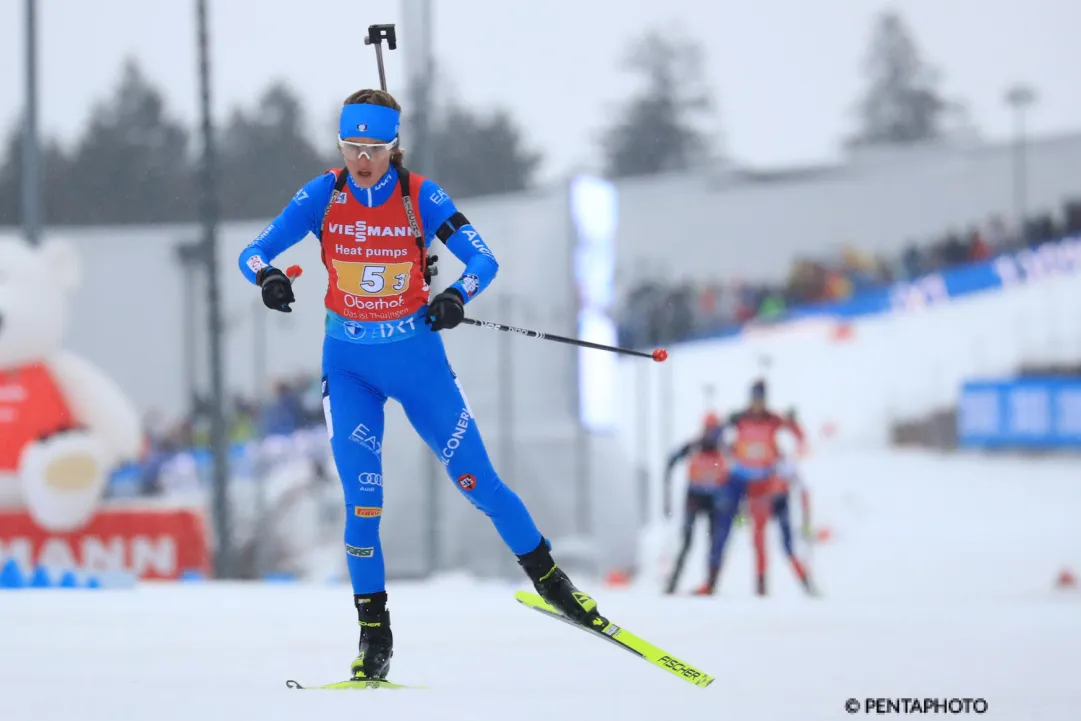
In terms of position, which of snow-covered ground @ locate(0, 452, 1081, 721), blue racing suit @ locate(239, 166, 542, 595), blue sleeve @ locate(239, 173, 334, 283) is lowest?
snow-covered ground @ locate(0, 452, 1081, 721)

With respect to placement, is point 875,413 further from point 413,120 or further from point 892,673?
point 892,673

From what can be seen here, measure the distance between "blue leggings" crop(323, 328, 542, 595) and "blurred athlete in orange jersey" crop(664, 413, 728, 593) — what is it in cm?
616

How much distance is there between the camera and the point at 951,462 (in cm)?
2045

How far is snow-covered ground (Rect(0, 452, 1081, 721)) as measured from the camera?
4.75m

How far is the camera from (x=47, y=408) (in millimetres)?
11203

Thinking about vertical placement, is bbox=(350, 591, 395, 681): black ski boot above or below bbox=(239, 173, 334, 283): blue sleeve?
below

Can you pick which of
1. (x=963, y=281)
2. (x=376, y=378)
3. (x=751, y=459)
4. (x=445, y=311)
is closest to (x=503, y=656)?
(x=376, y=378)

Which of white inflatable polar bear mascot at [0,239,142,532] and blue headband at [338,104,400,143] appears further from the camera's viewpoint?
white inflatable polar bear mascot at [0,239,142,532]

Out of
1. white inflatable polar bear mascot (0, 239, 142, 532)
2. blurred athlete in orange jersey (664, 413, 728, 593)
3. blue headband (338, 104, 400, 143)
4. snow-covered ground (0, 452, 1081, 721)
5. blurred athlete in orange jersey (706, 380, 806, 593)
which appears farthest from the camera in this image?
blurred athlete in orange jersey (664, 413, 728, 593)

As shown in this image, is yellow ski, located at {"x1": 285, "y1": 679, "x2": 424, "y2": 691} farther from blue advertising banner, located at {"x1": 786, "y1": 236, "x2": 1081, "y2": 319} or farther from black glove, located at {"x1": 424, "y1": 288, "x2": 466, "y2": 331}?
Result: blue advertising banner, located at {"x1": 786, "y1": 236, "x2": 1081, "y2": 319}

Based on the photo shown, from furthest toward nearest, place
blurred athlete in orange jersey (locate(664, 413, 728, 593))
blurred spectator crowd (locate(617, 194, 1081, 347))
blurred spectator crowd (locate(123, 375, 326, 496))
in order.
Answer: blurred spectator crowd (locate(617, 194, 1081, 347)), blurred spectator crowd (locate(123, 375, 326, 496)), blurred athlete in orange jersey (locate(664, 413, 728, 593))

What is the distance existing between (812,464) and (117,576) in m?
13.5

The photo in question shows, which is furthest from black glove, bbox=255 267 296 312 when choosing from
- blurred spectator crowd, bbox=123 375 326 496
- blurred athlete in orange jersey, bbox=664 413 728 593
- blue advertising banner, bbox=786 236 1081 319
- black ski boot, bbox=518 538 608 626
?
blue advertising banner, bbox=786 236 1081 319

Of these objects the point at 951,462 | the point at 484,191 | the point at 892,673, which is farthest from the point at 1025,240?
the point at 892,673
